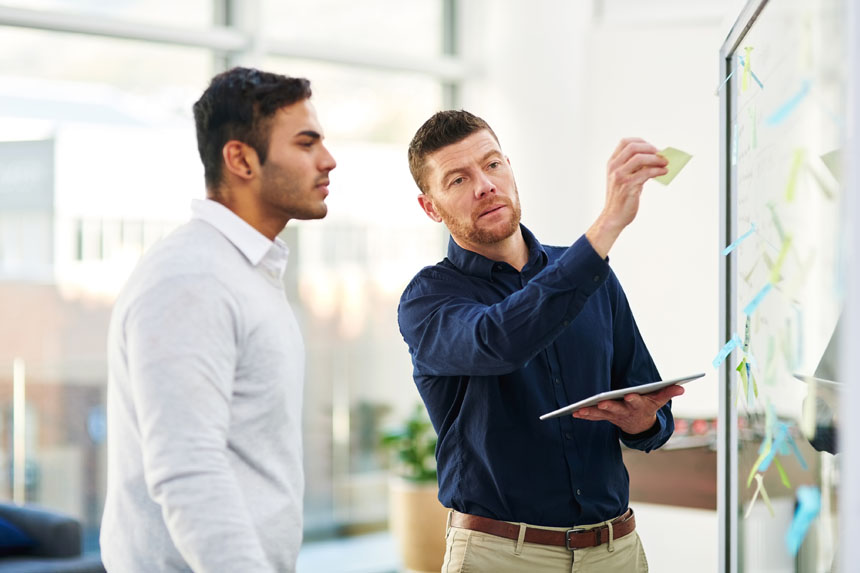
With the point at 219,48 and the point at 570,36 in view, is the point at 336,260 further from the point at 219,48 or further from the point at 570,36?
the point at 570,36

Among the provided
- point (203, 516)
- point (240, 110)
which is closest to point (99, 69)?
point (240, 110)

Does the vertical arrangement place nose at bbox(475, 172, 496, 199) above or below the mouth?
above

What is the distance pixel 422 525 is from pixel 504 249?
290 centimetres

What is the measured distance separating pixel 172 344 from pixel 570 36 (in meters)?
3.80

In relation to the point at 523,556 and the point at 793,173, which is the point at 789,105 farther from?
the point at 523,556

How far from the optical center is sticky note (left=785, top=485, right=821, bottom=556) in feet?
3.51

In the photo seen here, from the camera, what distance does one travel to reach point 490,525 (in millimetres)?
1766

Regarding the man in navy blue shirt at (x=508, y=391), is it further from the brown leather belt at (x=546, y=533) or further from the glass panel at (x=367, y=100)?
the glass panel at (x=367, y=100)

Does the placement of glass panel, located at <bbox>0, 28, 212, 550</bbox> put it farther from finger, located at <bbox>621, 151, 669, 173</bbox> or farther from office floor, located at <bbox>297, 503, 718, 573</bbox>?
finger, located at <bbox>621, 151, 669, 173</bbox>

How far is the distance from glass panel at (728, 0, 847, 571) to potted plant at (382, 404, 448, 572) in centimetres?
315

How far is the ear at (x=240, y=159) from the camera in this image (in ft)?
4.85

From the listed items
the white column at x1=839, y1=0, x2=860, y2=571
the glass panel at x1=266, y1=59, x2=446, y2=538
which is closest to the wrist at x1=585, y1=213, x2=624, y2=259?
the white column at x1=839, y1=0, x2=860, y2=571

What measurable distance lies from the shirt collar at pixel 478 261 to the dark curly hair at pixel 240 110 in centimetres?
54

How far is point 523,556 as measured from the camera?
1.74 m
